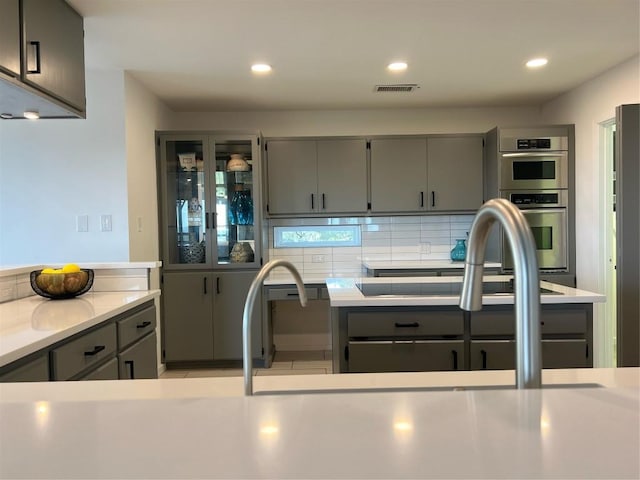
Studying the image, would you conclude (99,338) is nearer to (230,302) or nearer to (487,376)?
(487,376)

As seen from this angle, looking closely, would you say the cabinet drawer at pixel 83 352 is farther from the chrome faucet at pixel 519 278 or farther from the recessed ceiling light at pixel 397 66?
the recessed ceiling light at pixel 397 66

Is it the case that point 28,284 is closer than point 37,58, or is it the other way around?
point 37,58

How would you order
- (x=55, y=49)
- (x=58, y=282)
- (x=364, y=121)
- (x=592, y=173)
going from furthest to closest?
(x=364, y=121), (x=592, y=173), (x=58, y=282), (x=55, y=49)

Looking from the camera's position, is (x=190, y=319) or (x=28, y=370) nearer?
(x=28, y=370)

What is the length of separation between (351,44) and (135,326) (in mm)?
2131

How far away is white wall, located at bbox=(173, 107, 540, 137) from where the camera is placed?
4758 mm

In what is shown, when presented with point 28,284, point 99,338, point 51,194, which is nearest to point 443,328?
point 99,338

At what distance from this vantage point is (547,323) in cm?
235

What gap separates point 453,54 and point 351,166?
144cm

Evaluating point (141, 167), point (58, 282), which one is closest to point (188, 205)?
point (141, 167)

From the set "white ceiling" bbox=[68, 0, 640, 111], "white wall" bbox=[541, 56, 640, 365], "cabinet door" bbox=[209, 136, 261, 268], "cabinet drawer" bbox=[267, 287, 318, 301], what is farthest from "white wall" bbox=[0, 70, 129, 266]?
"white wall" bbox=[541, 56, 640, 365]

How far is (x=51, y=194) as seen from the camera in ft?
11.4

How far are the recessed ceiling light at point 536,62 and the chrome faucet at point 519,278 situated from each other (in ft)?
10.8

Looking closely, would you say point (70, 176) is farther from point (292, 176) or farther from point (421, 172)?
point (421, 172)
